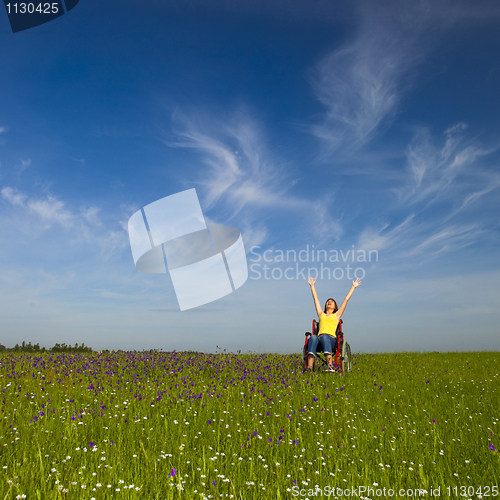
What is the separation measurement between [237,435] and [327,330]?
595 cm

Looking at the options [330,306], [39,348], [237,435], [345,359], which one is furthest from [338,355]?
[39,348]

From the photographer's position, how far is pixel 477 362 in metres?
16.0

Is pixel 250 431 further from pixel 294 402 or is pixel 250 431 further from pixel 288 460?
pixel 294 402

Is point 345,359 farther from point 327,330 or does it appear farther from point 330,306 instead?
point 330,306

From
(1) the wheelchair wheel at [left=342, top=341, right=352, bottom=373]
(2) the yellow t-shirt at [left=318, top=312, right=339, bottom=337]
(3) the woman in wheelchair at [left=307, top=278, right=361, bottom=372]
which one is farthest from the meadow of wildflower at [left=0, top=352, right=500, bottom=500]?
(2) the yellow t-shirt at [left=318, top=312, right=339, bottom=337]

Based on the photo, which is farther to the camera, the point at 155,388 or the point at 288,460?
the point at 155,388

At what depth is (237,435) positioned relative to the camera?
5.86 m

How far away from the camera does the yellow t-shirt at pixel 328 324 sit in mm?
11281

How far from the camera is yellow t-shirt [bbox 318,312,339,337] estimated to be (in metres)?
11.3

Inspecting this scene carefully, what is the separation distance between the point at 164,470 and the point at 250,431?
1832mm

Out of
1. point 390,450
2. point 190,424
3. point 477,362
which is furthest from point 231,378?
point 477,362

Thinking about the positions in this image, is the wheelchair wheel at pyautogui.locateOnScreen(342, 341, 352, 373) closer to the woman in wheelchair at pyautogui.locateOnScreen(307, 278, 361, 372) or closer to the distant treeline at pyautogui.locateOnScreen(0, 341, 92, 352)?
the woman in wheelchair at pyautogui.locateOnScreen(307, 278, 361, 372)

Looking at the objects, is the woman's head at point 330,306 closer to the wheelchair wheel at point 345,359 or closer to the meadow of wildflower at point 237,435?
the wheelchair wheel at point 345,359

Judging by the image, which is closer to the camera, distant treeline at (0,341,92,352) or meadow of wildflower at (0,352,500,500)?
meadow of wildflower at (0,352,500,500)
